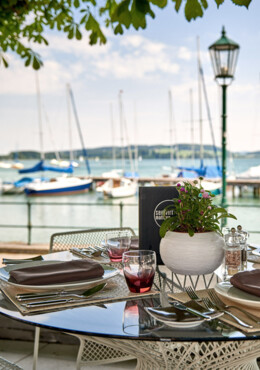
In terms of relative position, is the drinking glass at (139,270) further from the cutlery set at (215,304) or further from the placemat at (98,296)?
the cutlery set at (215,304)

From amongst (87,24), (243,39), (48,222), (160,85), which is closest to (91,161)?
(160,85)

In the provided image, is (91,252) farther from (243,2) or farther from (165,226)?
(243,2)

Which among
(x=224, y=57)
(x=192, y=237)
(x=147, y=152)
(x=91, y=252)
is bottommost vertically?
(x=91, y=252)

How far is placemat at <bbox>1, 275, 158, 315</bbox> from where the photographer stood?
1256 millimetres

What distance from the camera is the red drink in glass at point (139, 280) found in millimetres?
1399

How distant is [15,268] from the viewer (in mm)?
1639

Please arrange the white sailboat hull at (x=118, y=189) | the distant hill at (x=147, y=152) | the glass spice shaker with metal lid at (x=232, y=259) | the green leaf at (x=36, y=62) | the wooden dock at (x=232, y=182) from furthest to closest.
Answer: the distant hill at (x=147, y=152), the white sailboat hull at (x=118, y=189), the wooden dock at (x=232, y=182), the green leaf at (x=36, y=62), the glass spice shaker with metal lid at (x=232, y=259)

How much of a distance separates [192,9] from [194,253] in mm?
943

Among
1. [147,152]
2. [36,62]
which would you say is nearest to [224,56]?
[36,62]

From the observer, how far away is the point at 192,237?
1.56m

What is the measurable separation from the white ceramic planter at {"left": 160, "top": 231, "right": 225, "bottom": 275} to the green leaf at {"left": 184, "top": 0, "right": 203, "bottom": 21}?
33.7 inches

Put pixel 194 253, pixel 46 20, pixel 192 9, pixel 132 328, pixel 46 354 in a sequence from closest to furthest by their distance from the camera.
→ pixel 132 328 < pixel 194 253 < pixel 192 9 < pixel 46 354 < pixel 46 20

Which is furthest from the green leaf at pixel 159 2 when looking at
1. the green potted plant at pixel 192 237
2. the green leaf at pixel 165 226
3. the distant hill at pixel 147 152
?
the distant hill at pixel 147 152

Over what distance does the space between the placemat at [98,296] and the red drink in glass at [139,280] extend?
2cm
